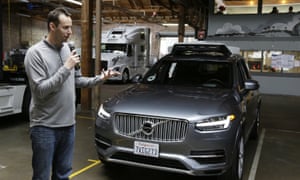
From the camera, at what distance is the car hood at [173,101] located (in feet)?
10.8

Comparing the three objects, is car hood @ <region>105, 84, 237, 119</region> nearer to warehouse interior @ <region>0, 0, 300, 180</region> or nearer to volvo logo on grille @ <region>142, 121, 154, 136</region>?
volvo logo on grille @ <region>142, 121, 154, 136</region>

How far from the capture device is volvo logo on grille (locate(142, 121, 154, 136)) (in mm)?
3242

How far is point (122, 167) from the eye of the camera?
409 centimetres

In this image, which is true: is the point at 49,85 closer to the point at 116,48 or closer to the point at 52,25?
the point at 52,25

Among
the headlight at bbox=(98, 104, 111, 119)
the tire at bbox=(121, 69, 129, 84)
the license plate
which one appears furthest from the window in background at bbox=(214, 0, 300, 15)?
the license plate

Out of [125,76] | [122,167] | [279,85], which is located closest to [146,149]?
[122,167]

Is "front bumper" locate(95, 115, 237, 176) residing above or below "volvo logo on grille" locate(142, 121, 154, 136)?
below

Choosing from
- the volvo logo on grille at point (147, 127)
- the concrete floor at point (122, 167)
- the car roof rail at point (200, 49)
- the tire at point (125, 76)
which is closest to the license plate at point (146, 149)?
the volvo logo on grille at point (147, 127)

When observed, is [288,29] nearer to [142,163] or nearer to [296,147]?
[296,147]

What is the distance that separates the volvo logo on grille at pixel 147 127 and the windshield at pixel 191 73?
4.54 ft

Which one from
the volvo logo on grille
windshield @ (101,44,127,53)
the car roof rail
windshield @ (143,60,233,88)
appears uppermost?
windshield @ (101,44,127,53)

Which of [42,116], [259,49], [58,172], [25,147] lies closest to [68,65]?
[42,116]

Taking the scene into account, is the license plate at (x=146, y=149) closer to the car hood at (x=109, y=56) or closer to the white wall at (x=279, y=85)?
the white wall at (x=279, y=85)

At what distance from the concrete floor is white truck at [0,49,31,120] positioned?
392 mm
